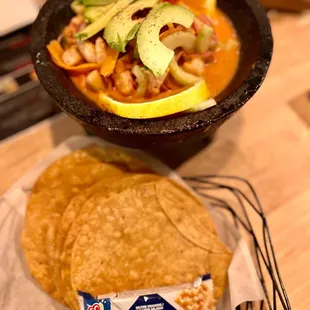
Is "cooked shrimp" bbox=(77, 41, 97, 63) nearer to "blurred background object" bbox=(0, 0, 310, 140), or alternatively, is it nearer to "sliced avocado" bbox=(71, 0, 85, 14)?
"sliced avocado" bbox=(71, 0, 85, 14)

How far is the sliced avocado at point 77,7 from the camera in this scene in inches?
51.3

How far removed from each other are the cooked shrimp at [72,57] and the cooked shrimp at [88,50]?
0.02 metres

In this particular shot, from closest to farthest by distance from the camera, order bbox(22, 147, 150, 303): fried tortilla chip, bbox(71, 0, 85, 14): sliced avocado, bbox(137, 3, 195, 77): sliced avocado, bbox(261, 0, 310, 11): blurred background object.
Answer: bbox(137, 3, 195, 77): sliced avocado < bbox(22, 147, 150, 303): fried tortilla chip < bbox(71, 0, 85, 14): sliced avocado < bbox(261, 0, 310, 11): blurred background object

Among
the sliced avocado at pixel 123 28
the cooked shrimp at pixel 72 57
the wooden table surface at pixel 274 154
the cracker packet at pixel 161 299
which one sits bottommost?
the wooden table surface at pixel 274 154

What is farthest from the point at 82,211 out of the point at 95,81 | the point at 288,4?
the point at 288,4

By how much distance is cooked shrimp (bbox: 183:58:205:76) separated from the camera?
3.93ft

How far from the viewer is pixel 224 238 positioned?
4.18 ft

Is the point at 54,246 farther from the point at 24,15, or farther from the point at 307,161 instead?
the point at 24,15

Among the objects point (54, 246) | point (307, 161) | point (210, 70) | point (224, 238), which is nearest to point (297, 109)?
point (307, 161)

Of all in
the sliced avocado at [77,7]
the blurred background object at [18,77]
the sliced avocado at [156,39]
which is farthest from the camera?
the blurred background object at [18,77]

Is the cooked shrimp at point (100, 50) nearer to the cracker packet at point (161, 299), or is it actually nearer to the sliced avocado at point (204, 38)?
the sliced avocado at point (204, 38)

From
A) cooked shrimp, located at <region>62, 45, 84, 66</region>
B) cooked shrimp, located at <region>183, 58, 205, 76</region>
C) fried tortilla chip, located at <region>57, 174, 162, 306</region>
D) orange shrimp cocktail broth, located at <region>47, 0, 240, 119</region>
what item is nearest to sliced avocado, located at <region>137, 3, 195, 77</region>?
orange shrimp cocktail broth, located at <region>47, 0, 240, 119</region>

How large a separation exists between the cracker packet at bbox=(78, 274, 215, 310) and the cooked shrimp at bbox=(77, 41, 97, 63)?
587mm

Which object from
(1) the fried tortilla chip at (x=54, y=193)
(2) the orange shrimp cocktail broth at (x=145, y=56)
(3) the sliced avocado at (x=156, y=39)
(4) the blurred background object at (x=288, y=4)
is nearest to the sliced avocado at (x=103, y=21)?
(2) the orange shrimp cocktail broth at (x=145, y=56)
